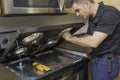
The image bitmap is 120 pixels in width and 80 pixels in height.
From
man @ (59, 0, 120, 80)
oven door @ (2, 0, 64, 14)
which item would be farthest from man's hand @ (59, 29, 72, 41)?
oven door @ (2, 0, 64, 14)

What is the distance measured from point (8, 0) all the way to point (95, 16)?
30.9 inches

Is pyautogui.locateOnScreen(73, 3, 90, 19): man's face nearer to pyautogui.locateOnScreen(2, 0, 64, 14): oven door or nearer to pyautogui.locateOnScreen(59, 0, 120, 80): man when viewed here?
pyautogui.locateOnScreen(59, 0, 120, 80): man

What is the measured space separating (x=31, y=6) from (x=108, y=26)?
2.15ft

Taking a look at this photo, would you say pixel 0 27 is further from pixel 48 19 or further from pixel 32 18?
pixel 48 19

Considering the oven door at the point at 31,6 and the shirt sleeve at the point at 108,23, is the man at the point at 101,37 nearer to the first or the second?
the shirt sleeve at the point at 108,23

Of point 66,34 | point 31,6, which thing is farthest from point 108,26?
point 31,6

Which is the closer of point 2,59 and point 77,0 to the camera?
point 2,59

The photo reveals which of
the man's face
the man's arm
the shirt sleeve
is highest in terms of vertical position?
the man's face

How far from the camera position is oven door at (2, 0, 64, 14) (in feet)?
3.97

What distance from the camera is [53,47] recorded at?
78.1 inches

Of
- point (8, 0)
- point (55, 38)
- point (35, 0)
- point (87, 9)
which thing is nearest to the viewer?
point (8, 0)

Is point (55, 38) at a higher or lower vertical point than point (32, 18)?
lower

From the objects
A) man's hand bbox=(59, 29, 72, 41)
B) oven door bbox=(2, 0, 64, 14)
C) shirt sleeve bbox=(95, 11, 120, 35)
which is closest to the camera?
oven door bbox=(2, 0, 64, 14)

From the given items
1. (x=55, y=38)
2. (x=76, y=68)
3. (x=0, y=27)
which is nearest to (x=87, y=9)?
(x=55, y=38)
